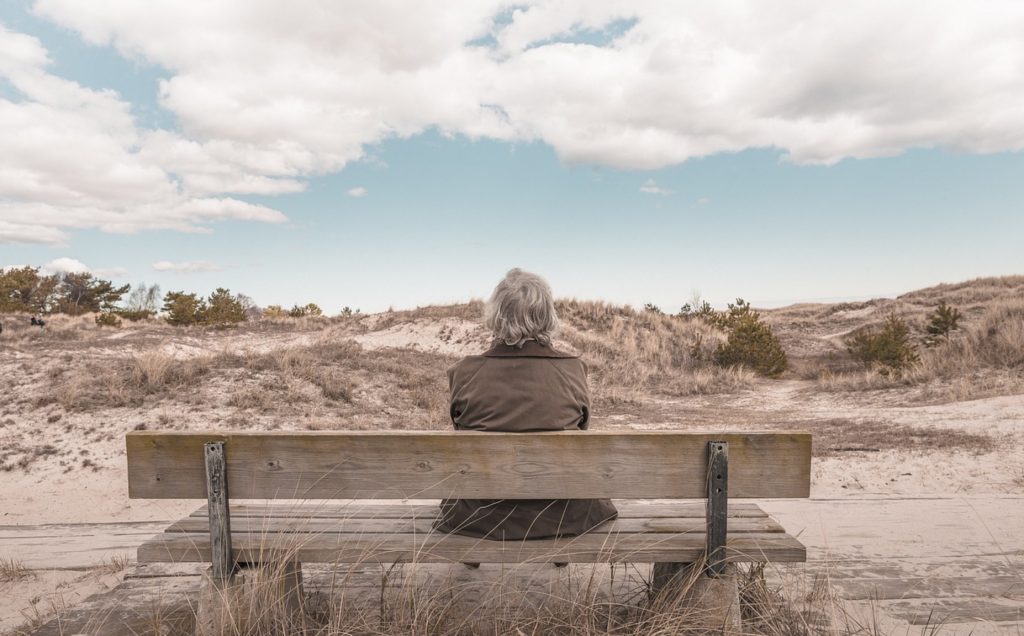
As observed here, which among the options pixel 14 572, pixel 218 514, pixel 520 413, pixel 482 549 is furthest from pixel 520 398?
pixel 14 572

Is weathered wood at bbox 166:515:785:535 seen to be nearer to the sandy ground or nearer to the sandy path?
the sandy path

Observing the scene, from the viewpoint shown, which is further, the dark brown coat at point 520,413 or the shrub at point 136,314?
the shrub at point 136,314

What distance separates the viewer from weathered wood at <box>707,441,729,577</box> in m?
2.52

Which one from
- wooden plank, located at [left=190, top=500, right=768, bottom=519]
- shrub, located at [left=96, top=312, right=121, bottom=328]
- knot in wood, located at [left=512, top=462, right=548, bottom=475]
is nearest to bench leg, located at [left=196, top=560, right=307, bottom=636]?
wooden plank, located at [left=190, top=500, right=768, bottom=519]

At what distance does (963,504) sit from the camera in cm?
559

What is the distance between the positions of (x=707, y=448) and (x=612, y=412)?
10183mm

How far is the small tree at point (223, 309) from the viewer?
107ft

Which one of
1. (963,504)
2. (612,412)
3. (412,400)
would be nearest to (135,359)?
(412,400)

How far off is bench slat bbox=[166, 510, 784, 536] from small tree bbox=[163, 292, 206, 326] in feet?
107

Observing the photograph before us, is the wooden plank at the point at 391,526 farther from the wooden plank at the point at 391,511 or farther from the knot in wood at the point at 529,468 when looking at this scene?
the knot in wood at the point at 529,468

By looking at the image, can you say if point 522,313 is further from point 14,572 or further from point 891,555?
point 14,572

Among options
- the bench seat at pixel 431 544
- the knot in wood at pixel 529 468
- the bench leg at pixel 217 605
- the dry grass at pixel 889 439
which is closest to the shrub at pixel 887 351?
the dry grass at pixel 889 439

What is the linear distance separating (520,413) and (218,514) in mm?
1283

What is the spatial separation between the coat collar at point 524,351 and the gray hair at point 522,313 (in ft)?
0.07
